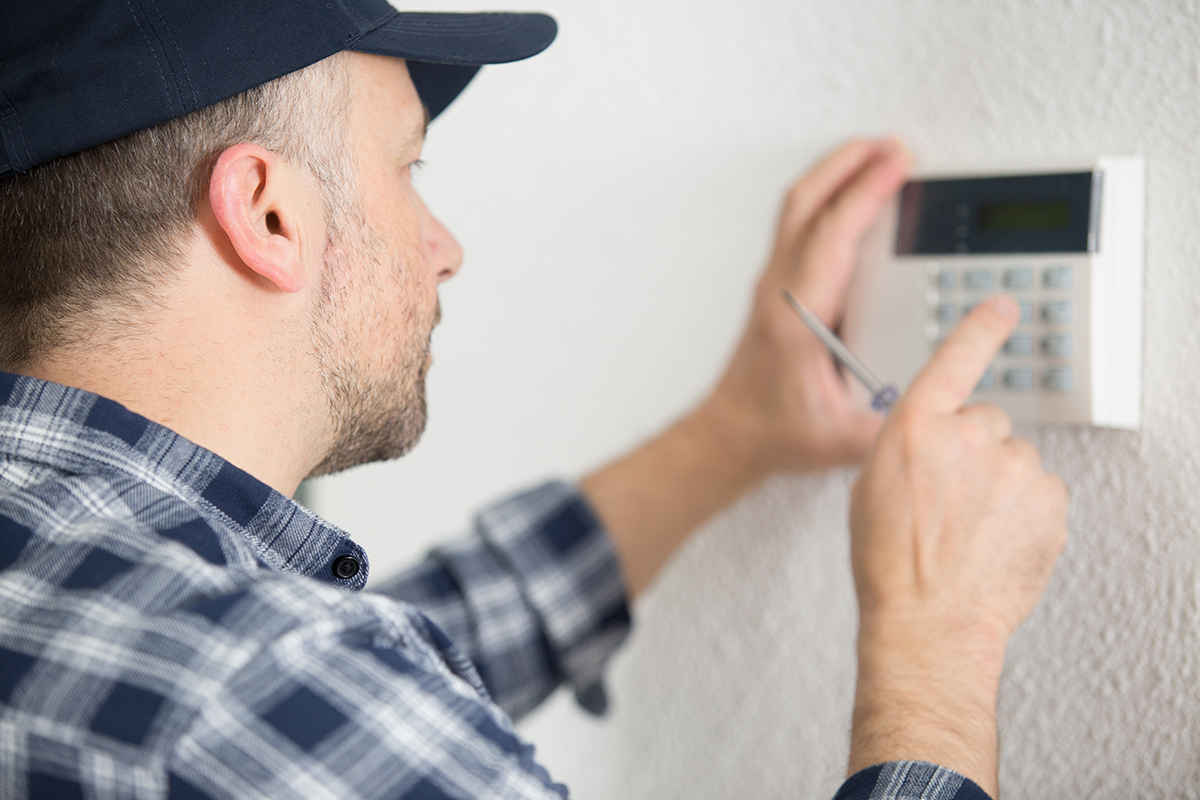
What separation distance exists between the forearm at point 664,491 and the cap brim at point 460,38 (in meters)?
0.33

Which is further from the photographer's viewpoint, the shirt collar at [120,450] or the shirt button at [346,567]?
the shirt button at [346,567]

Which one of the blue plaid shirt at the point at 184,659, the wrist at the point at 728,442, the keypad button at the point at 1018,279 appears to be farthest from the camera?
the wrist at the point at 728,442

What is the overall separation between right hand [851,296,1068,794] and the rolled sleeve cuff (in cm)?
26

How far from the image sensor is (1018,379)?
2.11 feet

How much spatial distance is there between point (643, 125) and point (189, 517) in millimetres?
518

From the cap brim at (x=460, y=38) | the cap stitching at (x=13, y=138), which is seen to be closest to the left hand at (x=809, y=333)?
the cap brim at (x=460, y=38)

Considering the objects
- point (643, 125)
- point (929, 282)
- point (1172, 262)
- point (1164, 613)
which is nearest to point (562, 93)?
point (643, 125)

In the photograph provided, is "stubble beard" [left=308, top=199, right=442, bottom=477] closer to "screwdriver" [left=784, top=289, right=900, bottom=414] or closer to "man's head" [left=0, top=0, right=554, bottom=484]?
"man's head" [left=0, top=0, right=554, bottom=484]

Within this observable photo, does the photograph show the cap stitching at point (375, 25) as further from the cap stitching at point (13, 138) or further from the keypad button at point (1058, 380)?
the keypad button at point (1058, 380)

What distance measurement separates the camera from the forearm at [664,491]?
2.62 feet

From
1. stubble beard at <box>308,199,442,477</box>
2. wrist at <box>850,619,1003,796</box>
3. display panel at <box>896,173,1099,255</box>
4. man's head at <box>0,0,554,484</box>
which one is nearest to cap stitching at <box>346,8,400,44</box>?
man's head at <box>0,0,554,484</box>

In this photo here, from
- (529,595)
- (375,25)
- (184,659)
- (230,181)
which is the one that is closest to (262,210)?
(230,181)

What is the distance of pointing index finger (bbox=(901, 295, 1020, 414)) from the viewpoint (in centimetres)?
60

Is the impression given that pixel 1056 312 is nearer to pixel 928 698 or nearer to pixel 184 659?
pixel 928 698
